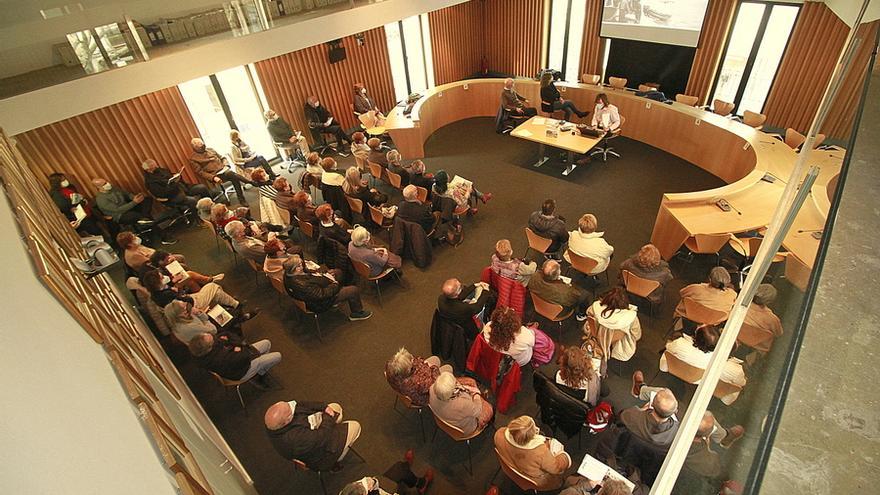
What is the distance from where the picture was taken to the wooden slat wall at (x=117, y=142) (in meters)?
6.79

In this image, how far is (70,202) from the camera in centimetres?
662

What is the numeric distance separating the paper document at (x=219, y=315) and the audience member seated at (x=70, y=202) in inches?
130

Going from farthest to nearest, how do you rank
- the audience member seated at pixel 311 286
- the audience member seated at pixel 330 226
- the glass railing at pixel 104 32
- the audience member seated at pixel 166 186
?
the audience member seated at pixel 166 186 < the audience member seated at pixel 330 226 < the audience member seated at pixel 311 286 < the glass railing at pixel 104 32

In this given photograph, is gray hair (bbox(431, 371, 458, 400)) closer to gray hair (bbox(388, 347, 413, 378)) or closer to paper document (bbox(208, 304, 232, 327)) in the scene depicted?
gray hair (bbox(388, 347, 413, 378))

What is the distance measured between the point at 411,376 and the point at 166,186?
5.97m

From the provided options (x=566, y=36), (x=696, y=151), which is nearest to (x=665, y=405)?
(x=696, y=151)

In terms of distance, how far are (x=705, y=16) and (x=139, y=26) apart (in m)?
9.80

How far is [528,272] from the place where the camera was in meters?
4.91

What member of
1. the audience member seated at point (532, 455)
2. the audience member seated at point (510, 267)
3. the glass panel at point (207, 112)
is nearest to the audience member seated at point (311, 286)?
the audience member seated at point (510, 267)

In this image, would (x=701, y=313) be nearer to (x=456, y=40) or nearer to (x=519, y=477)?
(x=519, y=477)

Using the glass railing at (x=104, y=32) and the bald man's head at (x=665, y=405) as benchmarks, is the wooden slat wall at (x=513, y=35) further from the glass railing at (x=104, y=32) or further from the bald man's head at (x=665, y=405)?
the bald man's head at (x=665, y=405)

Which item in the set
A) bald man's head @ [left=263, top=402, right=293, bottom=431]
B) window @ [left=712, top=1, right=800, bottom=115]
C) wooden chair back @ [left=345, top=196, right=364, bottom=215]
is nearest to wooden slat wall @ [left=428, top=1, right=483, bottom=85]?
window @ [left=712, top=1, right=800, bottom=115]

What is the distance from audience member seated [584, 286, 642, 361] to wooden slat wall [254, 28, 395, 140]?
7.90 meters

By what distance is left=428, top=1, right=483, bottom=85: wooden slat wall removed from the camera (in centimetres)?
1154
